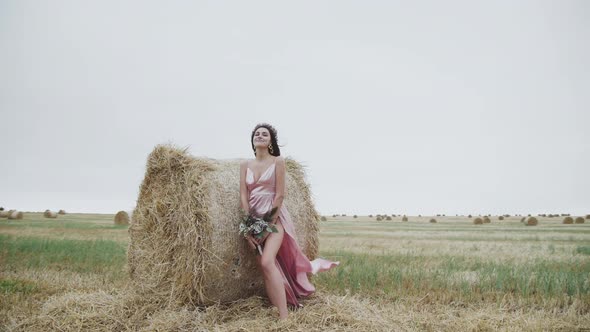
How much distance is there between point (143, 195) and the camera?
6926 mm

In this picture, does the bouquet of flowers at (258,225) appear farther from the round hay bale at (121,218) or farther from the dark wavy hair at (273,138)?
the round hay bale at (121,218)

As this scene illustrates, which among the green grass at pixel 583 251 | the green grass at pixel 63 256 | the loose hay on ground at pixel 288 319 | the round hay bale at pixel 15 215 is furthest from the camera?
the round hay bale at pixel 15 215

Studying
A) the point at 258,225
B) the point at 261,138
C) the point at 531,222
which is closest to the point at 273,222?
the point at 258,225

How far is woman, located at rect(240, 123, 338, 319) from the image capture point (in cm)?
541

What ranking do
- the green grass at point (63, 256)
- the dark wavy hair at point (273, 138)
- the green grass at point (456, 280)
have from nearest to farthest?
the dark wavy hair at point (273, 138) < the green grass at point (456, 280) < the green grass at point (63, 256)

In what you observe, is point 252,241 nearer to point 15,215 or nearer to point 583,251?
point 583,251

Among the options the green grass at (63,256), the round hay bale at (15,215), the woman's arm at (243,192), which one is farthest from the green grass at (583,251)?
the round hay bale at (15,215)

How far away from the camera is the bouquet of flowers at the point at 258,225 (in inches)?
216

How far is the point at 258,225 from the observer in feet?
18.0

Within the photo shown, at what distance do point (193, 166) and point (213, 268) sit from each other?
1.36 meters

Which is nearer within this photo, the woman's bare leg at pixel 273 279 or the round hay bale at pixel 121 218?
the woman's bare leg at pixel 273 279

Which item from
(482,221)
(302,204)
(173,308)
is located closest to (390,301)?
(302,204)

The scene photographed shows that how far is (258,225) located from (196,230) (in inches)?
31.2

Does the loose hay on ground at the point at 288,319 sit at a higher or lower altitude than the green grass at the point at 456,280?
lower
